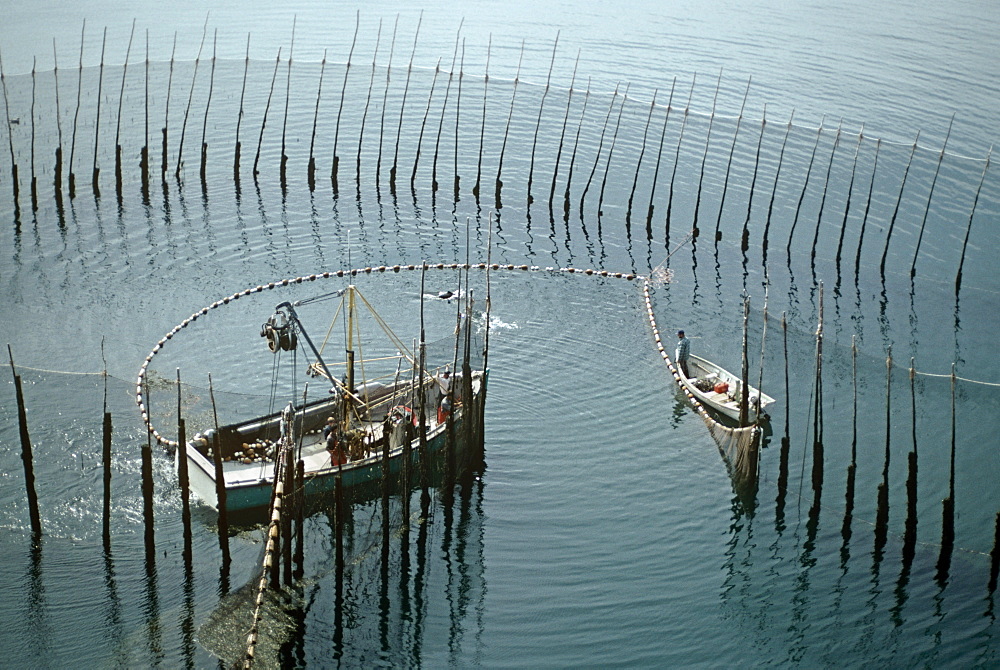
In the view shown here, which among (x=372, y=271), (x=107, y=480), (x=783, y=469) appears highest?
(x=372, y=271)

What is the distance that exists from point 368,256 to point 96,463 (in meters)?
17.5

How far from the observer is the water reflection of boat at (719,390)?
113ft

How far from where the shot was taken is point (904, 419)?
36.5 metres

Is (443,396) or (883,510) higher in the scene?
(443,396)

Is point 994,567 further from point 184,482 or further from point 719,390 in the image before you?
point 184,482

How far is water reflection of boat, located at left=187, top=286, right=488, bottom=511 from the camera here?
29484 millimetres

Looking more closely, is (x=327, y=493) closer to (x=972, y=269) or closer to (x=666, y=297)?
(x=666, y=297)

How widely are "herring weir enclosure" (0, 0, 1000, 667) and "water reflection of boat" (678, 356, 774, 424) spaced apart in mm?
886

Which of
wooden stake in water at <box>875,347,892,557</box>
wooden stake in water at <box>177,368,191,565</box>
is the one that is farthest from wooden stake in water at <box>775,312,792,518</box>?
wooden stake in water at <box>177,368,191,565</box>

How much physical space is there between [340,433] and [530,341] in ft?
33.8

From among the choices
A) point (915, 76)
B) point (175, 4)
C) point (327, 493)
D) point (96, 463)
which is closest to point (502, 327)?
point (327, 493)

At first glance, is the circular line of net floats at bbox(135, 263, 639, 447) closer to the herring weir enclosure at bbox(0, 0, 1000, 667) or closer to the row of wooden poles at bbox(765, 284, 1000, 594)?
the herring weir enclosure at bbox(0, 0, 1000, 667)

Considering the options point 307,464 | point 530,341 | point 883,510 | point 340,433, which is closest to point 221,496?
point 307,464

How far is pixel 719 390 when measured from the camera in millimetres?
35344
